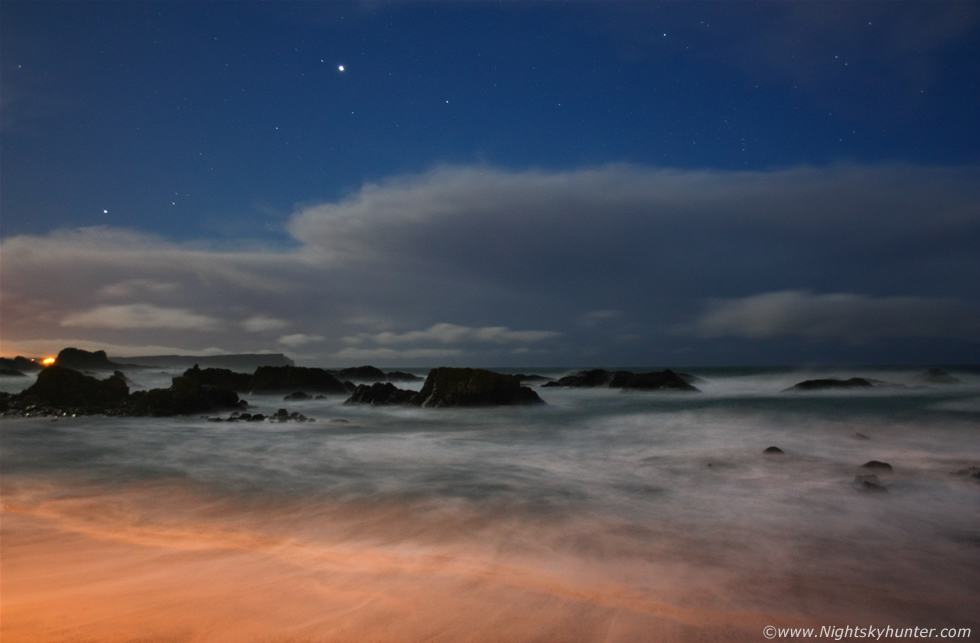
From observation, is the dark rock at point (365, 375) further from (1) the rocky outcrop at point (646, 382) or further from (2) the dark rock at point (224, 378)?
(1) the rocky outcrop at point (646, 382)

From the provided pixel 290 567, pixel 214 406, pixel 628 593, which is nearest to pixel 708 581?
pixel 628 593

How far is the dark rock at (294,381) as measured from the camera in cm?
2914

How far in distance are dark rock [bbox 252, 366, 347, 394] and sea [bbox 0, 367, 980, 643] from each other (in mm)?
17687

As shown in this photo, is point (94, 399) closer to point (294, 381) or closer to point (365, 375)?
point (294, 381)

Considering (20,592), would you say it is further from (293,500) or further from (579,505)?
(579,505)

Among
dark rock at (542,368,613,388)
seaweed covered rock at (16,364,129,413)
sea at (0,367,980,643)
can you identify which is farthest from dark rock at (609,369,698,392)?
seaweed covered rock at (16,364,129,413)

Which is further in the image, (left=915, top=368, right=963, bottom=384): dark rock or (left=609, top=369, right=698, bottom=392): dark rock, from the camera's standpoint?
(left=915, top=368, right=963, bottom=384): dark rock

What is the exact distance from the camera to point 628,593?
3762mm

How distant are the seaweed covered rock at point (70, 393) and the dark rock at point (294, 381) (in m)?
11.0

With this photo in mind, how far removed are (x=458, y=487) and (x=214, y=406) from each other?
47.3ft

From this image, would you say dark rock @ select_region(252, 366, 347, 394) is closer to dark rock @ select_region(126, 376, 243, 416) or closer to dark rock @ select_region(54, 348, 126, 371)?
dark rock @ select_region(126, 376, 243, 416)

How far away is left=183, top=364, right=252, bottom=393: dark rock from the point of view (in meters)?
27.5

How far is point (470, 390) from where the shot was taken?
21.0m

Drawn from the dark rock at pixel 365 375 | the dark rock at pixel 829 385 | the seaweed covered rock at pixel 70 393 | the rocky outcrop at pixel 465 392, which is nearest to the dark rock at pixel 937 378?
the dark rock at pixel 829 385
